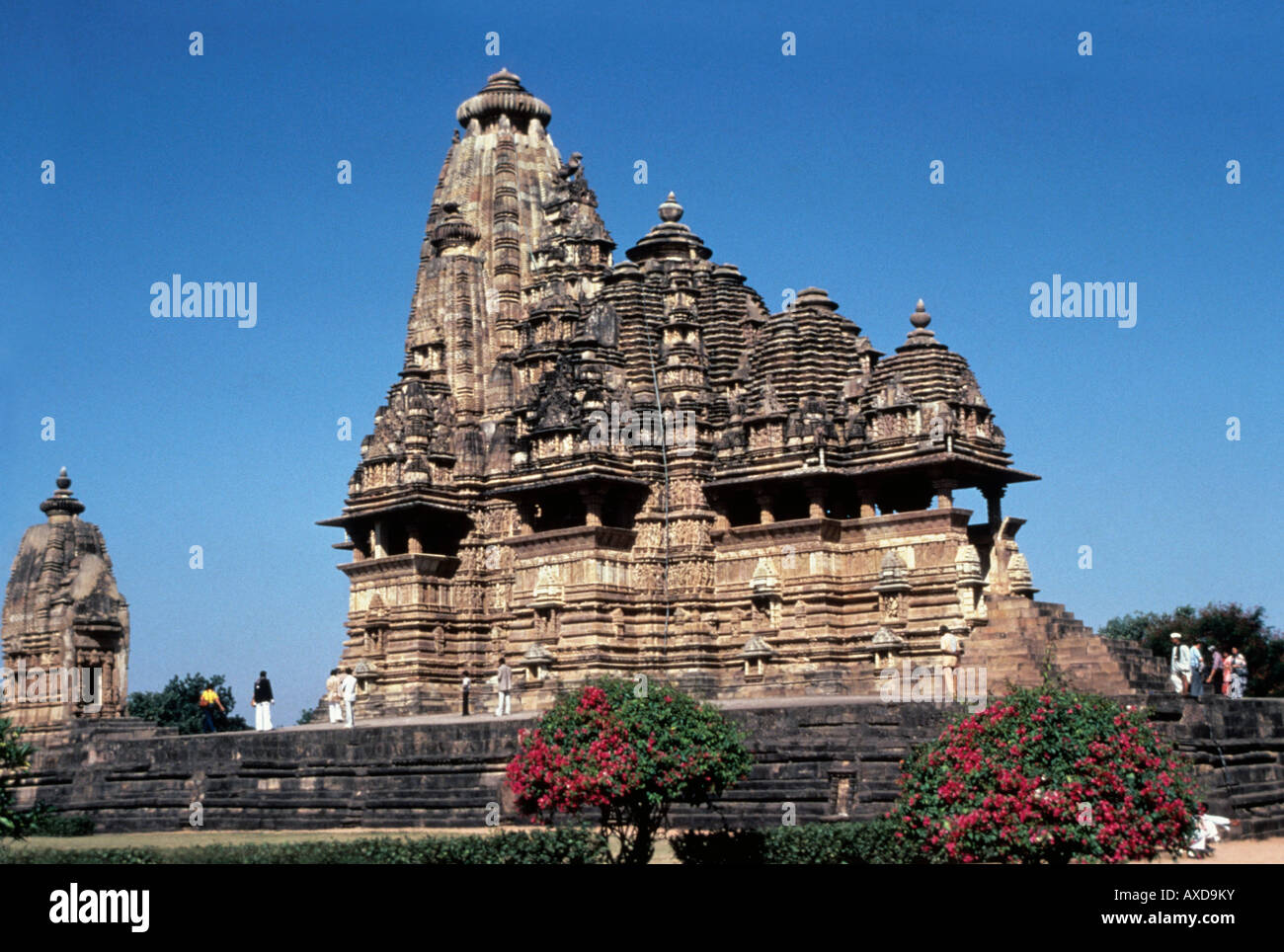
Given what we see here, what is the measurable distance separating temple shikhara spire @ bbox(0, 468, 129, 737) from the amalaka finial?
1479 centimetres

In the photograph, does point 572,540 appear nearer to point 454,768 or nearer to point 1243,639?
point 454,768

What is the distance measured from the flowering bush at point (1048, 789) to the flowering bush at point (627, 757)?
281 centimetres

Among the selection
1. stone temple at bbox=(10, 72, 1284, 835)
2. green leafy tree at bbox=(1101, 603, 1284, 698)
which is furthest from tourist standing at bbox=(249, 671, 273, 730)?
green leafy tree at bbox=(1101, 603, 1284, 698)

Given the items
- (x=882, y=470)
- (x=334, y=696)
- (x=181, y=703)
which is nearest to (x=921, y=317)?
(x=882, y=470)

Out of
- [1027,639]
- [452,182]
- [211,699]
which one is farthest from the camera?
[452,182]

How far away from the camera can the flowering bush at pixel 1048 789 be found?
15.4 meters

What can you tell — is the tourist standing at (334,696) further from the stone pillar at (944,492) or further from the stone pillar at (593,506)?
the stone pillar at (944,492)

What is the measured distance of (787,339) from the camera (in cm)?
3447

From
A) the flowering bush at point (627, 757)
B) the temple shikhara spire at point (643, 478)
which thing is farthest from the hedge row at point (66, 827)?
the flowering bush at point (627, 757)

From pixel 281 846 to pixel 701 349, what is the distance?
20.2m

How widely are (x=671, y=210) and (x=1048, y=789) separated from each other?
82.3 ft

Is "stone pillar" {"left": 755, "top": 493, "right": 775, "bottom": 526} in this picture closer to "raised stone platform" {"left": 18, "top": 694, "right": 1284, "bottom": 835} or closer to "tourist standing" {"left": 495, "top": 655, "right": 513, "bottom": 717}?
"raised stone platform" {"left": 18, "top": 694, "right": 1284, "bottom": 835}
